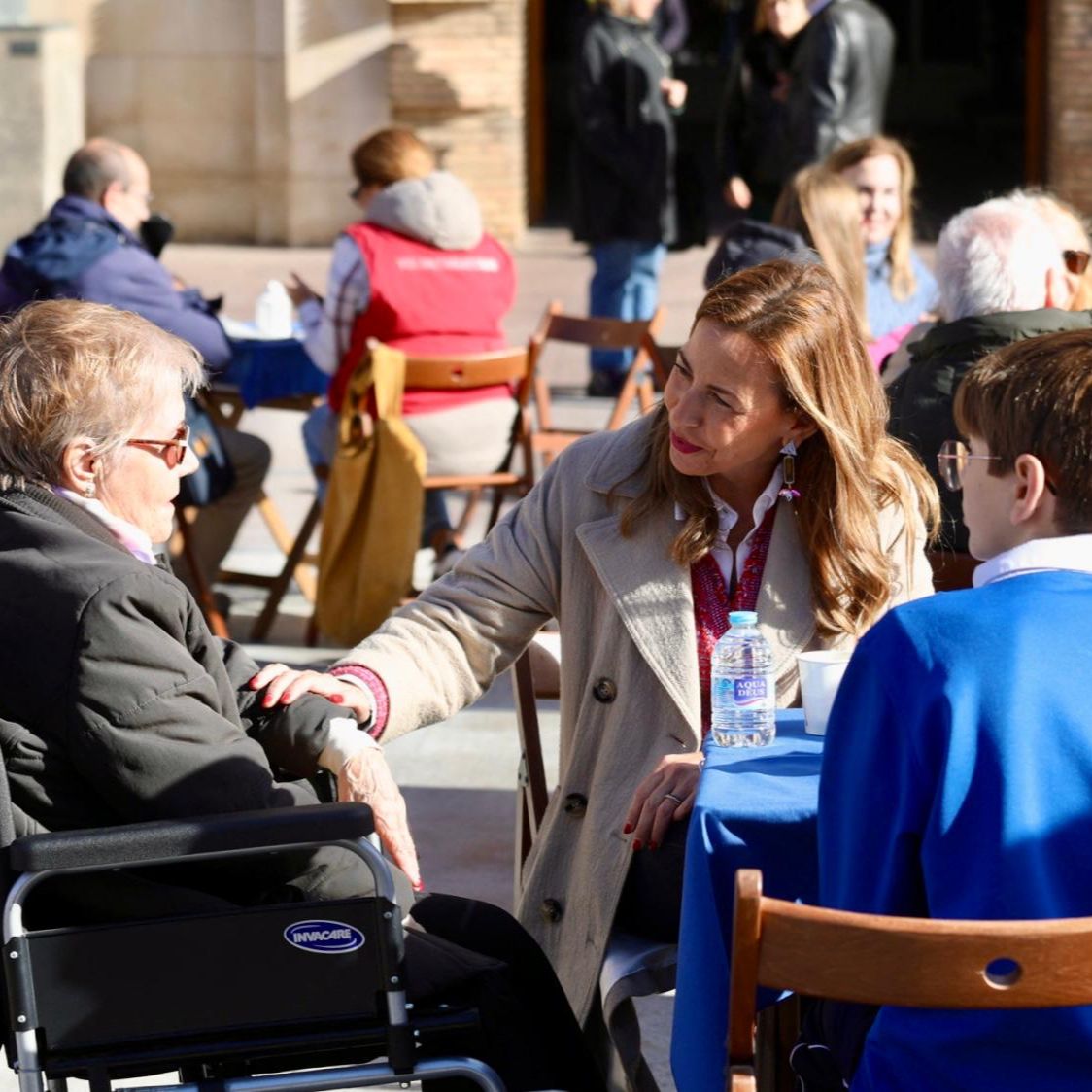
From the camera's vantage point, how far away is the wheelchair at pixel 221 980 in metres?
2.48

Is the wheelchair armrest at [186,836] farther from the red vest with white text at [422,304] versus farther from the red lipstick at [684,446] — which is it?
the red vest with white text at [422,304]

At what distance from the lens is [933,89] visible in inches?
979

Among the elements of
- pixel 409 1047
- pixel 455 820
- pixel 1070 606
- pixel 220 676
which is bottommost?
pixel 455 820

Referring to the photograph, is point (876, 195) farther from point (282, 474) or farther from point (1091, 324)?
point (282, 474)

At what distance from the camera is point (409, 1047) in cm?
257

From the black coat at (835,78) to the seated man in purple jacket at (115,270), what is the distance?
3.25 m

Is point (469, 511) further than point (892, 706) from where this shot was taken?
Yes

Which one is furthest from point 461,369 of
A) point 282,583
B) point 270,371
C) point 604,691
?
point 604,691

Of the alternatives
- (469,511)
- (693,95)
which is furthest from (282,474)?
(693,95)

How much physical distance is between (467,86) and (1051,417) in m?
13.0

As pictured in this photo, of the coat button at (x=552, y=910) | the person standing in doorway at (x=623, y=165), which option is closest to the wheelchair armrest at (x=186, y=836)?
the coat button at (x=552, y=910)

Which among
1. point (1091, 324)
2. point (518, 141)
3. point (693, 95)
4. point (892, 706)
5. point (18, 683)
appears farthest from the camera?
point (693, 95)

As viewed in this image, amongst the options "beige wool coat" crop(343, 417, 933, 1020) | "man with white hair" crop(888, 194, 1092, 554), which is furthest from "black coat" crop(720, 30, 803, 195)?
"beige wool coat" crop(343, 417, 933, 1020)

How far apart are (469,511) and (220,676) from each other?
448 centimetres
